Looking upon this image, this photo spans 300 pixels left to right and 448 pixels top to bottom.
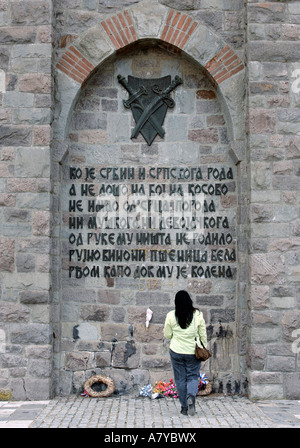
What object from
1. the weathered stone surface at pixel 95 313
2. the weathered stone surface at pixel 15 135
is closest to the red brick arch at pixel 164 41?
the weathered stone surface at pixel 15 135

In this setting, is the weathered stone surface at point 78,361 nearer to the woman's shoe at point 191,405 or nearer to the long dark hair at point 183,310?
the woman's shoe at point 191,405

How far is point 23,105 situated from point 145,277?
2.71 metres

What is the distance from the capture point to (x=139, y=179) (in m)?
7.71

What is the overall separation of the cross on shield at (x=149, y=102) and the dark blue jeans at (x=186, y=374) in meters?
3.00

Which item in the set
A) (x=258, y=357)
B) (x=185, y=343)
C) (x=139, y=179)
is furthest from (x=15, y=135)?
(x=258, y=357)

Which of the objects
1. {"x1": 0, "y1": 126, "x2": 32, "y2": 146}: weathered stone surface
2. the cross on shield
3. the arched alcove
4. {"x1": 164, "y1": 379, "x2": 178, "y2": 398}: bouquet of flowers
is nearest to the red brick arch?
the arched alcove

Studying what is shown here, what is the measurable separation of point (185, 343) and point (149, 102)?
3.38 metres

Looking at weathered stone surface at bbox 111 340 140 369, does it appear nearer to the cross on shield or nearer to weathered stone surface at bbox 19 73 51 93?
the cross on shield

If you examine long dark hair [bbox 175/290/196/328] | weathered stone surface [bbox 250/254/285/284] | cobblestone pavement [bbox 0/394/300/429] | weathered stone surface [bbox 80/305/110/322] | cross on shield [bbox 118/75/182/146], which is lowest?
cobblestone pavement [bbox 0/394/300/429]

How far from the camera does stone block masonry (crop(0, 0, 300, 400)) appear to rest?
23.1 feet

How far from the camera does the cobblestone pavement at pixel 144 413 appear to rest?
5.84m

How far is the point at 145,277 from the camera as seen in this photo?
7617mm

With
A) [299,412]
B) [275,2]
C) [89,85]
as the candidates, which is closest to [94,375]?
[299,412]

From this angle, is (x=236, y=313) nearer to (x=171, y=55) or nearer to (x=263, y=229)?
Result: (x=263, y=229)
